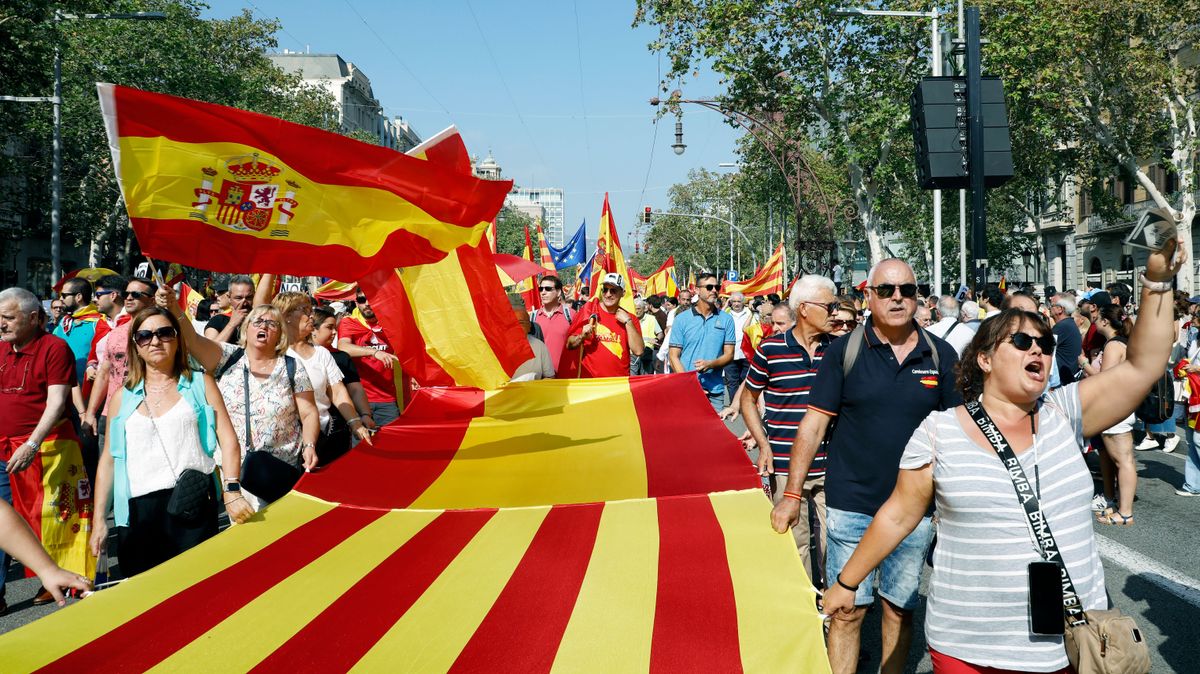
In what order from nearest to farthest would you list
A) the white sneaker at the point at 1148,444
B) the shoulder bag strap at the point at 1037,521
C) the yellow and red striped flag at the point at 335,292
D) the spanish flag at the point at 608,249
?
1. the shoulder bag strap at the point at 1037,521
2. the white sneaker at the point at 1148,444
3. the yellow and red striped flag at the point at 335,292
4. the spanish flag at the point at 608,249

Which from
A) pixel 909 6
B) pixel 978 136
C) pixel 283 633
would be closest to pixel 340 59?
pixel 909 6

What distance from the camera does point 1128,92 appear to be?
3203 centimetres

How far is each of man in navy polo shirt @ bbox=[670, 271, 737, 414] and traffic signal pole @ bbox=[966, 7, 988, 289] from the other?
2725 mm

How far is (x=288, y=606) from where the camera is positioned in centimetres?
365

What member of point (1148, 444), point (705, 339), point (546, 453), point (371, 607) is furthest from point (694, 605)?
point (1148, 444)

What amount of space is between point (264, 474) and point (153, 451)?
0.59 metres

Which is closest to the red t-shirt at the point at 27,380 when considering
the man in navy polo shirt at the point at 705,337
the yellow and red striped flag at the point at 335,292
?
the man in navy polo shirt at the point at 705,337

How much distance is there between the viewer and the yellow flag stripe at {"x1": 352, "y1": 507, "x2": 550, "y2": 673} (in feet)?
10.6

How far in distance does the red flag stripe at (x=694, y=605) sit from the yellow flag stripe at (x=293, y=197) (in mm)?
2304

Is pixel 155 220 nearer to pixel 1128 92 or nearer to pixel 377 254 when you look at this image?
pixel 377 254

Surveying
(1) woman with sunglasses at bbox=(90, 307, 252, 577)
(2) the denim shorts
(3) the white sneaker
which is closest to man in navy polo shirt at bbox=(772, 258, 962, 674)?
(2) the denim shorts

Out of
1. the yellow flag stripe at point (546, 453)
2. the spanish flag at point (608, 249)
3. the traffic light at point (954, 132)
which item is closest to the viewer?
the yellow flag stripe at point (546, 453)

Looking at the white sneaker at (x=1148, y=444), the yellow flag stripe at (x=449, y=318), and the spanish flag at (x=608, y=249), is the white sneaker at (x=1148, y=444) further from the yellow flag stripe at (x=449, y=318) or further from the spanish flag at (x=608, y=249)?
the yellow flag stripe at (x=449, y=318)

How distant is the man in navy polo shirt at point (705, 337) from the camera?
36.4 ft
